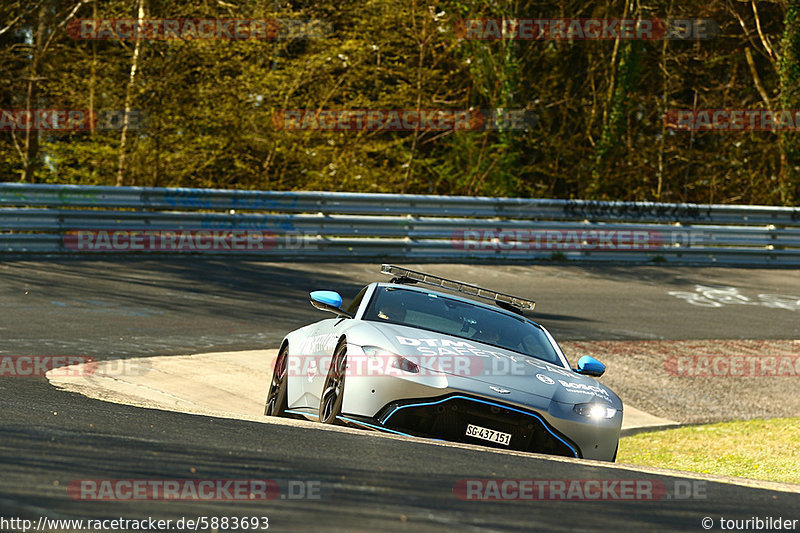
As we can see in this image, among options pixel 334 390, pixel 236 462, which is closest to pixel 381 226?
pixel 334 390

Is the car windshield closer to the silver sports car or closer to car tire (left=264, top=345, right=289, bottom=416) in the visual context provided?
the silver sports car

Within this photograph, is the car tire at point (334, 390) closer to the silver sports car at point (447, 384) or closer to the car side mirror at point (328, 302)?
the silver sports car at point (447, 384)

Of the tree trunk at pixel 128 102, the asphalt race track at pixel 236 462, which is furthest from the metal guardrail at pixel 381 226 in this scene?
the tree trunk at pixel 128 102

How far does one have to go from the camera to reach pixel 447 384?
6887 millimetres

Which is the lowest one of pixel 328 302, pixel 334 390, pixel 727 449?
pixel 727 449

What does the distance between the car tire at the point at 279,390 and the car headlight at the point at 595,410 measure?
8.23 ft

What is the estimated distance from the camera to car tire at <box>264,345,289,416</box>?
28.2 ft

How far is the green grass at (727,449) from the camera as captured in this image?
9164 millimetres

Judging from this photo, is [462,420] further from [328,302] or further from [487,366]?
[328,302]

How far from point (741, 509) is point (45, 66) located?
21.7m

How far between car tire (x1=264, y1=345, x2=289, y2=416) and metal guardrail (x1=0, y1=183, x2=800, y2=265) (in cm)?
876

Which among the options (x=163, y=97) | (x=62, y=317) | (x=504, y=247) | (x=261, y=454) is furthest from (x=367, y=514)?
(x=163, y=97)

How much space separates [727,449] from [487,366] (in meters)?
3.93

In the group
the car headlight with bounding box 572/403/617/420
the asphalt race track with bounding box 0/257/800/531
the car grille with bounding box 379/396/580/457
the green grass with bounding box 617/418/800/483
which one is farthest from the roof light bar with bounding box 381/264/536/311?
the asphalt race track with bounding box 0/257/800/531
